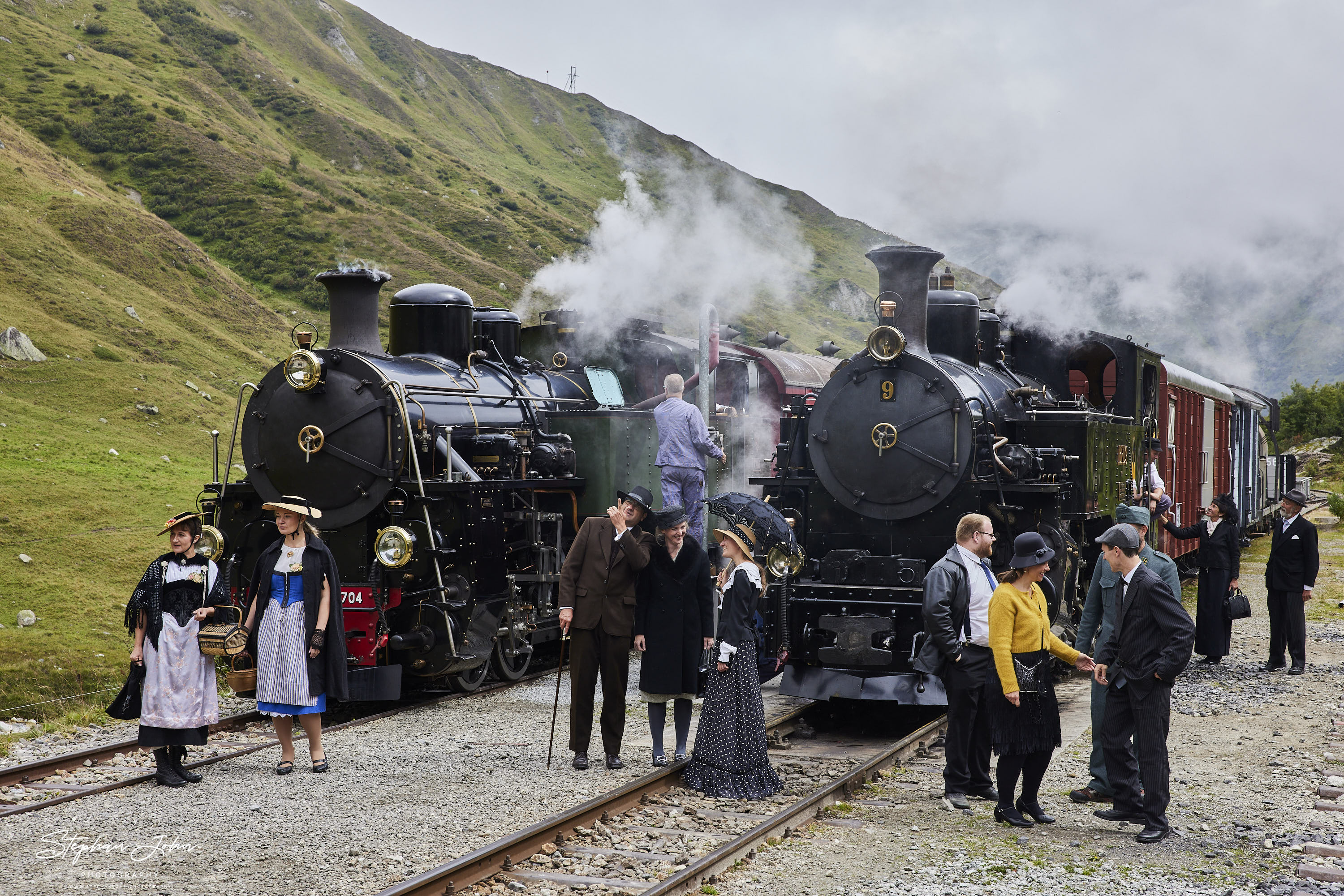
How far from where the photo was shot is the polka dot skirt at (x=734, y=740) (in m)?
→ 6.40

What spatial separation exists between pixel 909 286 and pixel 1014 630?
12.6 ft

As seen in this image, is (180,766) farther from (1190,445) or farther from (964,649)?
(1190,445)

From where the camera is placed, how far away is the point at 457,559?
8.96 m

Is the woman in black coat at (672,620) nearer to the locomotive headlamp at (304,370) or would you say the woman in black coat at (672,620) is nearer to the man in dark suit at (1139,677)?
the man in dark suit at (1139,677)

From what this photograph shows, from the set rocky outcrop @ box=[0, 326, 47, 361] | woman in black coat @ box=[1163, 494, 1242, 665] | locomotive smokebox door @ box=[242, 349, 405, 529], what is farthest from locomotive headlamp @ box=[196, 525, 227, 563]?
rocky outcrop @ box=[0, 326, 47, 361]

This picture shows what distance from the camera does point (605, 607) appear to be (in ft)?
23.3

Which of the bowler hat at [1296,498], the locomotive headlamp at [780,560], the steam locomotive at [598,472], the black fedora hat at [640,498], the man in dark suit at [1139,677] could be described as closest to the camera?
the man in dark suit at [1139,677]

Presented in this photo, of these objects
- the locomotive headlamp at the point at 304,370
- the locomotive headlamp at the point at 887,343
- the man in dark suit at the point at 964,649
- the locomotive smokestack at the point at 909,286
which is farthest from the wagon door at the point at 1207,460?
the locomotive headlamp at the point at 304,370

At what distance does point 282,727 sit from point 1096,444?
6.31m

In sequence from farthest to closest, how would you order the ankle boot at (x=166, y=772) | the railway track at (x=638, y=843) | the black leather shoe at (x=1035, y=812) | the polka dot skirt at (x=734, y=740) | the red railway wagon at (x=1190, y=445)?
the red railway wagon at (x=1190, y=445) → the ankle boot at (x=166, y=772) → the polka dot skirt at (x=734, y=740) → the black leather shoe at (x=1035, y=812) → the railway track at (x=638, y=843)

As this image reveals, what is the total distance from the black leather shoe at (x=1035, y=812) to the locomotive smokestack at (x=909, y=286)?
3.86 meters

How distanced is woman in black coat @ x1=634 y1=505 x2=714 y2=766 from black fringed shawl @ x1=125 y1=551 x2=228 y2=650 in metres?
2.52

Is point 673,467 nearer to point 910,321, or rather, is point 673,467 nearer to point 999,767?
point 910,321

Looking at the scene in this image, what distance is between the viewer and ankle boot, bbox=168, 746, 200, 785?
655 cm
